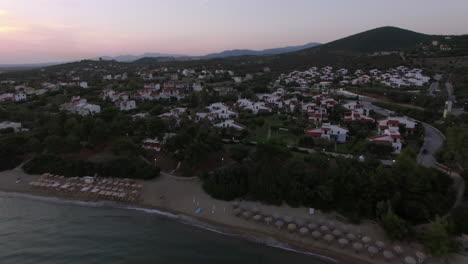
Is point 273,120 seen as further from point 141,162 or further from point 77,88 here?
point 77,88

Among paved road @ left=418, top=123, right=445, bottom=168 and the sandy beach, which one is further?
paved road @ left=418, top=123, right=445, bottom=168

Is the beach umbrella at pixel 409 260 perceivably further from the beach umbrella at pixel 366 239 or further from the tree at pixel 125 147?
the tree at pixel 125 147

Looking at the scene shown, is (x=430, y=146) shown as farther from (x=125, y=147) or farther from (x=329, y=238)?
(x=125, y=147)

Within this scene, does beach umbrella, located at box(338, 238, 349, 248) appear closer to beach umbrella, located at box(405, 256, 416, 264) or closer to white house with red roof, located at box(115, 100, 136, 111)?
beach umbrella, located at box(405, 256, 416, 264)

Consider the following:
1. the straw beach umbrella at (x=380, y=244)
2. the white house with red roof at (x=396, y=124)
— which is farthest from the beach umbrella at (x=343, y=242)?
the white house with red roof at (x=396, y=124)

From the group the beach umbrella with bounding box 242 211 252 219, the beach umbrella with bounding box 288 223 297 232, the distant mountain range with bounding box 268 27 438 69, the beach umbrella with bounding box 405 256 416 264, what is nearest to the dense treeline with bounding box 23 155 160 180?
the beach umbrella with bounding box 242 211 252 219

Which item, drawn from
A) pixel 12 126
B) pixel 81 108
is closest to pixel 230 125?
pixel 81 108
